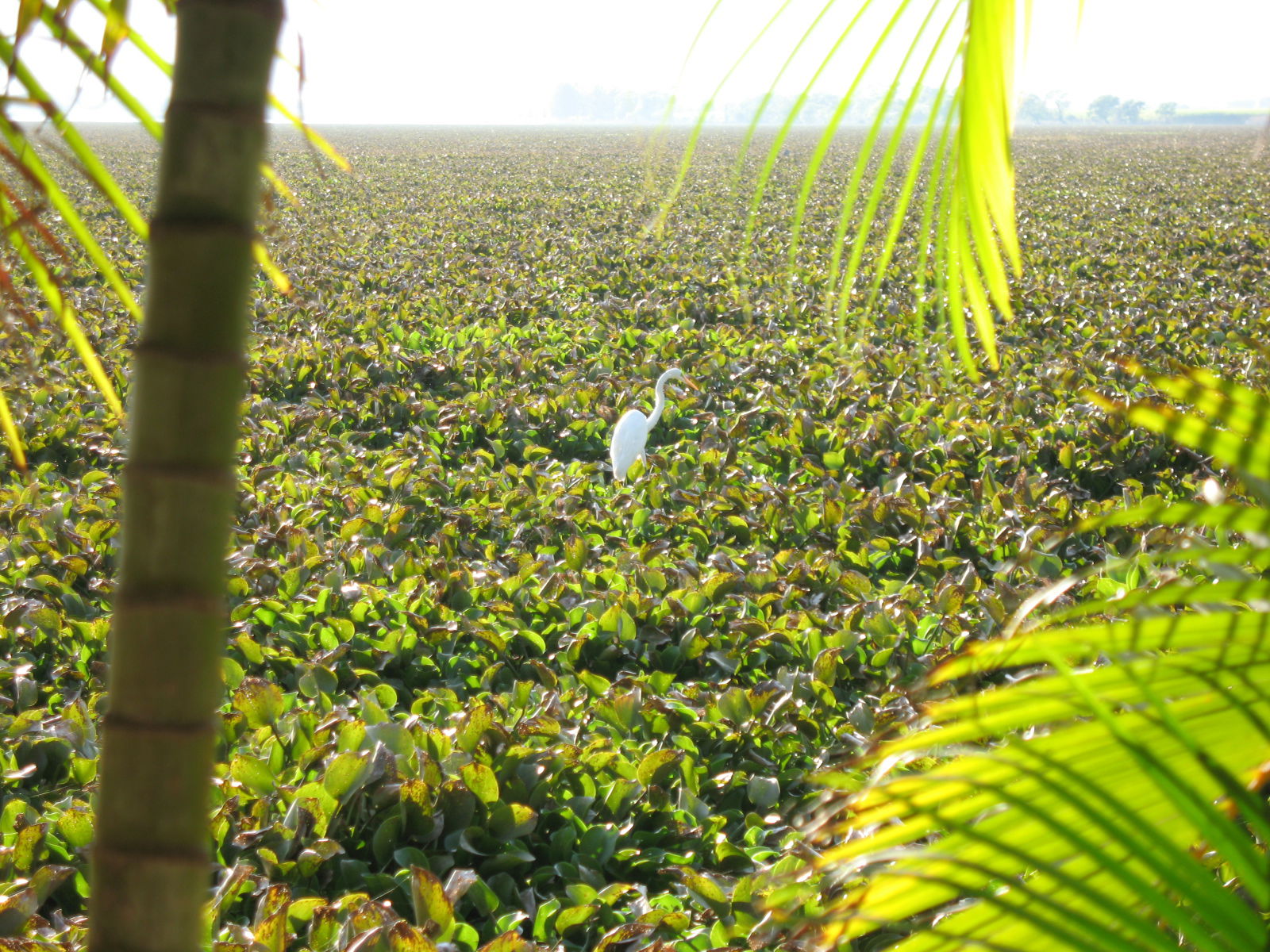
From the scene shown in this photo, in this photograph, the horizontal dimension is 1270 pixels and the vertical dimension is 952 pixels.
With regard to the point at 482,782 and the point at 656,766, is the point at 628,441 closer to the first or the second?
the point at 656,766

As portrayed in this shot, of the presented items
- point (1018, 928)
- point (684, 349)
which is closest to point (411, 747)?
point (1018, 928)

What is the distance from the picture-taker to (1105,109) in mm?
125250

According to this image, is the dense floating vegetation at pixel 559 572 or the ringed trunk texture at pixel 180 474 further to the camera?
the dense floating vegetation at pixel 559 572

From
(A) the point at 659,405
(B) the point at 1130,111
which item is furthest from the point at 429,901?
(B) the point at 1130,111

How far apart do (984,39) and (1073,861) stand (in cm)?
60

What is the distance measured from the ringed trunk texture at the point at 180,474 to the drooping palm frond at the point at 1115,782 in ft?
1.12

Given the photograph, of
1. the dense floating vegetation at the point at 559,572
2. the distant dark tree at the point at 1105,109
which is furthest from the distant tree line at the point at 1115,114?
the dense floating vegetation at the point at 559,572

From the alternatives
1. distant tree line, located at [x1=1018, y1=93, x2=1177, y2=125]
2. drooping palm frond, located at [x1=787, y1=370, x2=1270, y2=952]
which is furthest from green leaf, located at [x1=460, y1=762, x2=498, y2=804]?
distant tree line, located at [x1=1018, y1=93, x2=1177, y2=125]

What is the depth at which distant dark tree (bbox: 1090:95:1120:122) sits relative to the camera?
409 feet

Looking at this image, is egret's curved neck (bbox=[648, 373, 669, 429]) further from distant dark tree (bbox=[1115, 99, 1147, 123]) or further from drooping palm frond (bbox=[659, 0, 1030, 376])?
distant dark tree (bbox=[1115, 99, 1147, 123])

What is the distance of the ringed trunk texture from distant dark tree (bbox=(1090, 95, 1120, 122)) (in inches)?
5556

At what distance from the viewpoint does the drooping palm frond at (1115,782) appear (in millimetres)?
509

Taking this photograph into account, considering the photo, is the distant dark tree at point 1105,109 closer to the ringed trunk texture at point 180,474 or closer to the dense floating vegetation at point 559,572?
the dense floating vegetation at point 559,572

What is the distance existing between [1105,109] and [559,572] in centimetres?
14446
